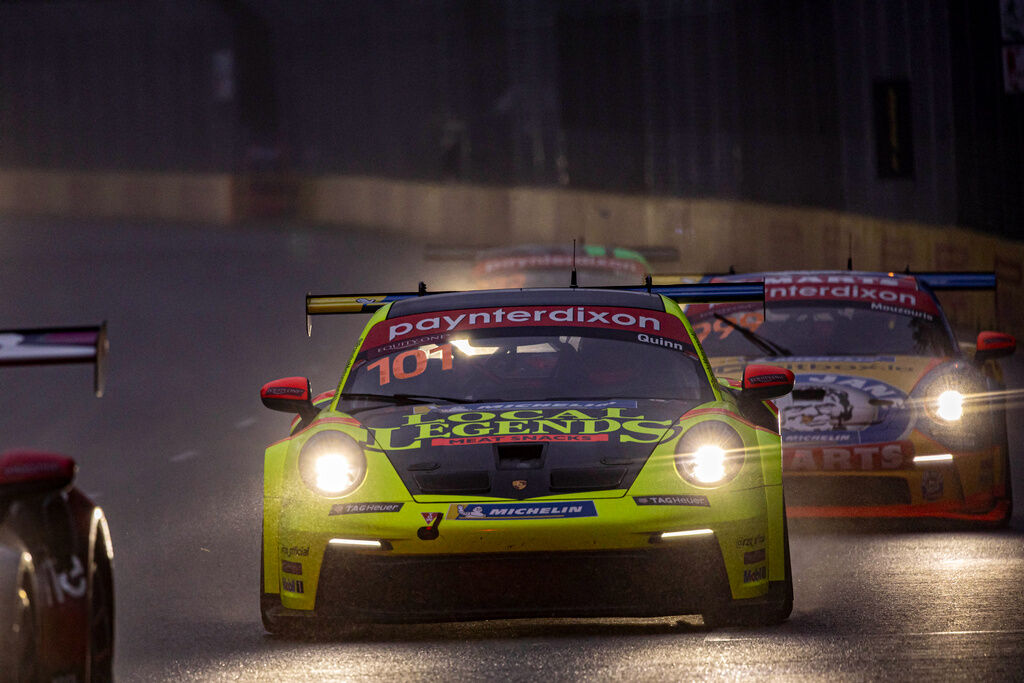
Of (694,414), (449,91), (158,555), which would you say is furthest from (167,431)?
(449,91)

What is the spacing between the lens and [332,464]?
7.36 metres

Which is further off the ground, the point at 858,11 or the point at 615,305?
the point at 858,11

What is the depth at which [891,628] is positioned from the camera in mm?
7195

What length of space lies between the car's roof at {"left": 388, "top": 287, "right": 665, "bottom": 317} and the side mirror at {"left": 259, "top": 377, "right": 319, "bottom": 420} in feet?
2.44

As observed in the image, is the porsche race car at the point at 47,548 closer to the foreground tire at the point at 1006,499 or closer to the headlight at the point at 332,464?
the headlight at the point at 332,464

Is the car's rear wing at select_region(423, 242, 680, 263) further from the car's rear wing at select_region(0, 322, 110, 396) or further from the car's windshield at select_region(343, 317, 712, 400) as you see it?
the car's rear wing at select_region(0, 322, 110, 396)

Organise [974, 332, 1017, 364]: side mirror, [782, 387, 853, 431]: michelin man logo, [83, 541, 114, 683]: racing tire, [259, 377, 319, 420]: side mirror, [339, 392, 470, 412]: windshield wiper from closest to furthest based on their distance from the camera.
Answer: [83, 541, 114, 683]: racing tire < [339, 392, 470, 412]: windshield wiper < [259, 377, 319, 420]: side mirror < [782, 387, 853, 431]: michelin man logo < [974, 332, 1017, 364]: side mirror

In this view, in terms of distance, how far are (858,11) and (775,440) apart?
2669cm

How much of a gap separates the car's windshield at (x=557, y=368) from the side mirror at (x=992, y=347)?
3.01 meters

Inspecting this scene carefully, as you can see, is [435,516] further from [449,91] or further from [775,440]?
[449,91]

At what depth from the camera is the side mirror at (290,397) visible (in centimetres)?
816

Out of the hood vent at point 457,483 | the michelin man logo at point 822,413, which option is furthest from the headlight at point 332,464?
the michelin man logo at point 822,413

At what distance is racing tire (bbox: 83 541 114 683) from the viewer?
17.2ft

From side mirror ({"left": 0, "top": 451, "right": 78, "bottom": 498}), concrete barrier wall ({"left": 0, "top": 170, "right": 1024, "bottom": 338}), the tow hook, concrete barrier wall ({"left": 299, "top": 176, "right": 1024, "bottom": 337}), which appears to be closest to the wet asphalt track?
the tow hook
